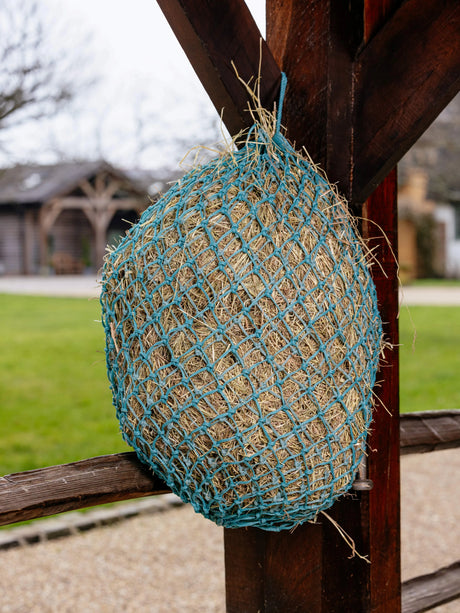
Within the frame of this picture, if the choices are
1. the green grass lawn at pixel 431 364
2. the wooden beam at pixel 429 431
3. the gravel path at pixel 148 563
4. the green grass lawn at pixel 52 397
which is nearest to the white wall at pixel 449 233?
the green grass lawn at pixel 431 364

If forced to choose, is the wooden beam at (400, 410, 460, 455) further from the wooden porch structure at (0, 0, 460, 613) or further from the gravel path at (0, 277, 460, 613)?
the gravel path at (0, 277, 460, 613)

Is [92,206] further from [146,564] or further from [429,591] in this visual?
[429,591]

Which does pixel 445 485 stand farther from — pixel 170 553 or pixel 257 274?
pixel 257 274

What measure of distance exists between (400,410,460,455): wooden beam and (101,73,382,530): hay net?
73 cm

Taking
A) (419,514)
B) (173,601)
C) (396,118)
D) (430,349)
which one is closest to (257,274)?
(396,118)

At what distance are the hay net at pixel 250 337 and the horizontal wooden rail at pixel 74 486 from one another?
0.51 ft

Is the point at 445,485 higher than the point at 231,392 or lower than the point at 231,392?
lower

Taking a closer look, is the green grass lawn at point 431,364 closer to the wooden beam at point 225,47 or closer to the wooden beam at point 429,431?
the wooden beam at point 429,431

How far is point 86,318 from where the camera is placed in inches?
459

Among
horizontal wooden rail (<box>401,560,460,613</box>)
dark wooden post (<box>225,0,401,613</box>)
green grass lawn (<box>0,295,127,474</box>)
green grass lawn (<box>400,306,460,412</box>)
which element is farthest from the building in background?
dark wooden post (<box>225,0,401,613</box>)

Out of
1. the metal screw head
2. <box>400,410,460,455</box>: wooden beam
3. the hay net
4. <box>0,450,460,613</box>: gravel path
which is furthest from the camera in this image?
<box>0,450,460,613</box>: gravel path

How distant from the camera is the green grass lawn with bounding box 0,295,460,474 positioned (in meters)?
4.85

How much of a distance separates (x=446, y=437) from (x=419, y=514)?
8.45 feet

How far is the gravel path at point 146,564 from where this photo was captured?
11.0 ft
